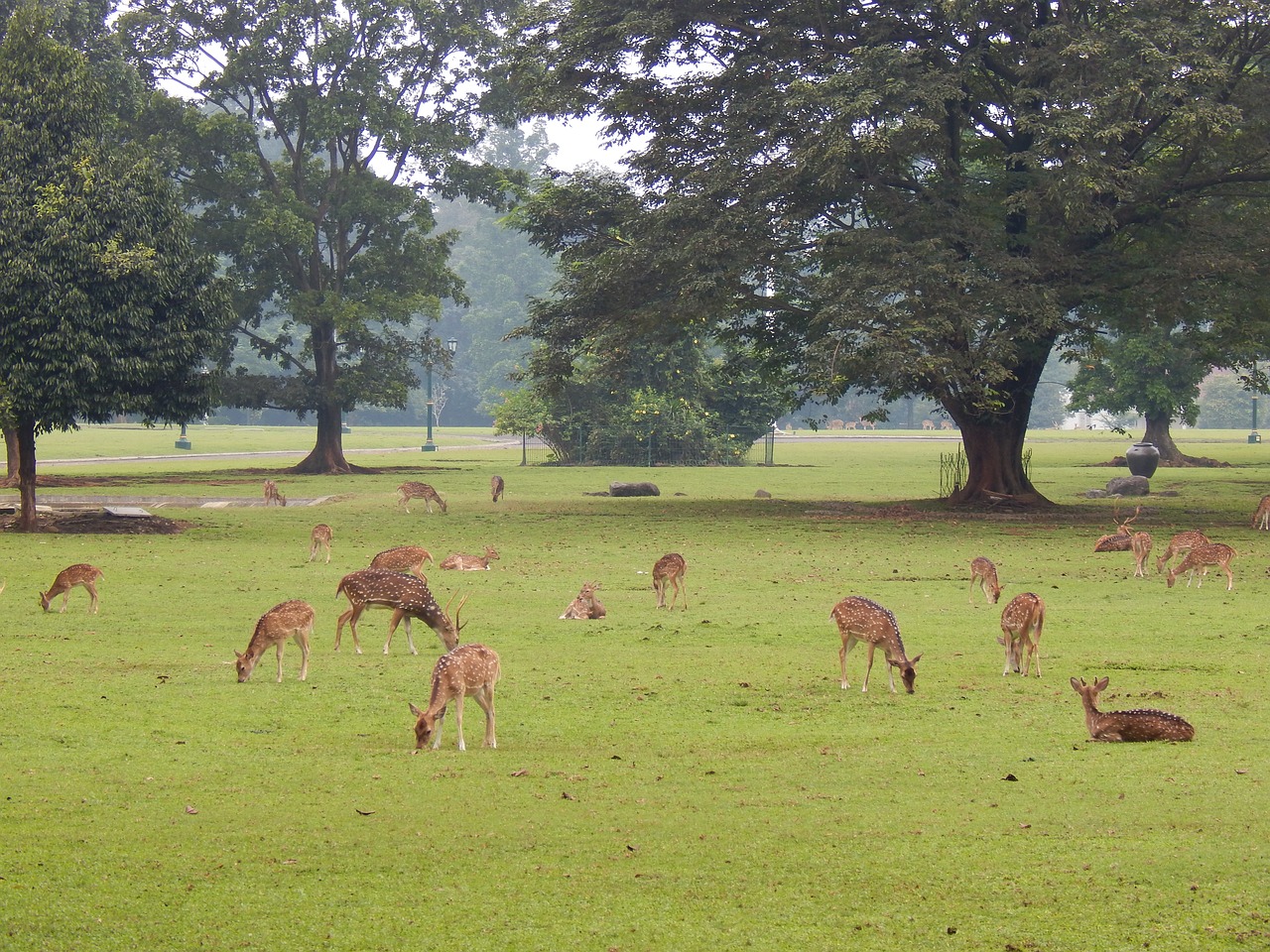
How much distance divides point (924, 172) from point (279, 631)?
83.6ft

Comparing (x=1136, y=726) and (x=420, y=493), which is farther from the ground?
(x=420, y=493)

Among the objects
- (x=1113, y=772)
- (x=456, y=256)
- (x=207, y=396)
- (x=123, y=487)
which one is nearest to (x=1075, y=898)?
(x=1113, y=772)

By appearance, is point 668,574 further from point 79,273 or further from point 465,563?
point 79,273

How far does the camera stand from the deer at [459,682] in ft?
32.0

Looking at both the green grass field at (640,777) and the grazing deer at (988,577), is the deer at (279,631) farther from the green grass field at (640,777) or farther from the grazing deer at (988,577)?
the grazing deer at (988,577)

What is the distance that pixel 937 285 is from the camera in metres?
27.4

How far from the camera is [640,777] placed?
31.3 feet

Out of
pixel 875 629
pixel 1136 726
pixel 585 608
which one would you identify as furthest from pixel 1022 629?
pixel 585 608

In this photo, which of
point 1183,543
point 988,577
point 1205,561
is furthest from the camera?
point 1183,543

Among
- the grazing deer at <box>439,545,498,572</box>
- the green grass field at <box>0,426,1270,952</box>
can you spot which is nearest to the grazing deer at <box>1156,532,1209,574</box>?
the green grass field at <box>0,426,1270,952</box>

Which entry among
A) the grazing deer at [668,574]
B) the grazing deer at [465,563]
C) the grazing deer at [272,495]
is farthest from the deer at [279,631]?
the grazing deer at [272,495]

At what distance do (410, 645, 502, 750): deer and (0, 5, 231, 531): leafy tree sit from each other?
17974 mm

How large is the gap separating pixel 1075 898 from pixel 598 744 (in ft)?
13.4

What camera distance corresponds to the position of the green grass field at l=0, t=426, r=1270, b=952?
7.04 meters
